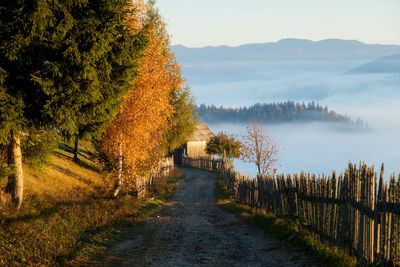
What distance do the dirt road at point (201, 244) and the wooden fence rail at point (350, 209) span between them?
1471 mm

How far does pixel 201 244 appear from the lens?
46.6ft

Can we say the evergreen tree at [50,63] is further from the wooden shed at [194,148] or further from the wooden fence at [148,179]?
the wooden shed at [194,148]

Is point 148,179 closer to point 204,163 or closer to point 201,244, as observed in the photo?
point 201,244

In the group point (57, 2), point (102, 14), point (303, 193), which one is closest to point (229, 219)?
point (303, 193)

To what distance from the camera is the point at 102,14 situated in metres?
15.2

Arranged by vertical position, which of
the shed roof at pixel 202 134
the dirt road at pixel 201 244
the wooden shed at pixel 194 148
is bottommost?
the dirt road at pixel 201 244

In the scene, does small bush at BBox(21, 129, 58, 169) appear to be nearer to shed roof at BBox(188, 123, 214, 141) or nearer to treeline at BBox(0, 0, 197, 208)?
treeline at BBox(0, 0, 197, 208)

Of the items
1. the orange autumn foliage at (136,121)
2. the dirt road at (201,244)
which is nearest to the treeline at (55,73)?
the orange autumn foliage at (136,121)

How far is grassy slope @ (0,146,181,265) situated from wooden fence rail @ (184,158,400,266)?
761 cm

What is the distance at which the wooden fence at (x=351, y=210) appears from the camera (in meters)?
9.11

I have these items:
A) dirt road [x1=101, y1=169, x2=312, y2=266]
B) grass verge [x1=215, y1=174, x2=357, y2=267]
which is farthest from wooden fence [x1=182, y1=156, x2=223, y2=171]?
dirt road [x1=101, y1=169, x2=312, y2=266]

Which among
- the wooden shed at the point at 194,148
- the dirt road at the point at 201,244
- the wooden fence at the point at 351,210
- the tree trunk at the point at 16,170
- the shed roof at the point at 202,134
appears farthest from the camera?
the shed roof at the point at 202,134

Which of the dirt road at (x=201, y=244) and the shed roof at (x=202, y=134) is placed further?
the shed roof at (x=202, y=134)

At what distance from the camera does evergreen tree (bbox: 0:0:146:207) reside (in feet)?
43.4
